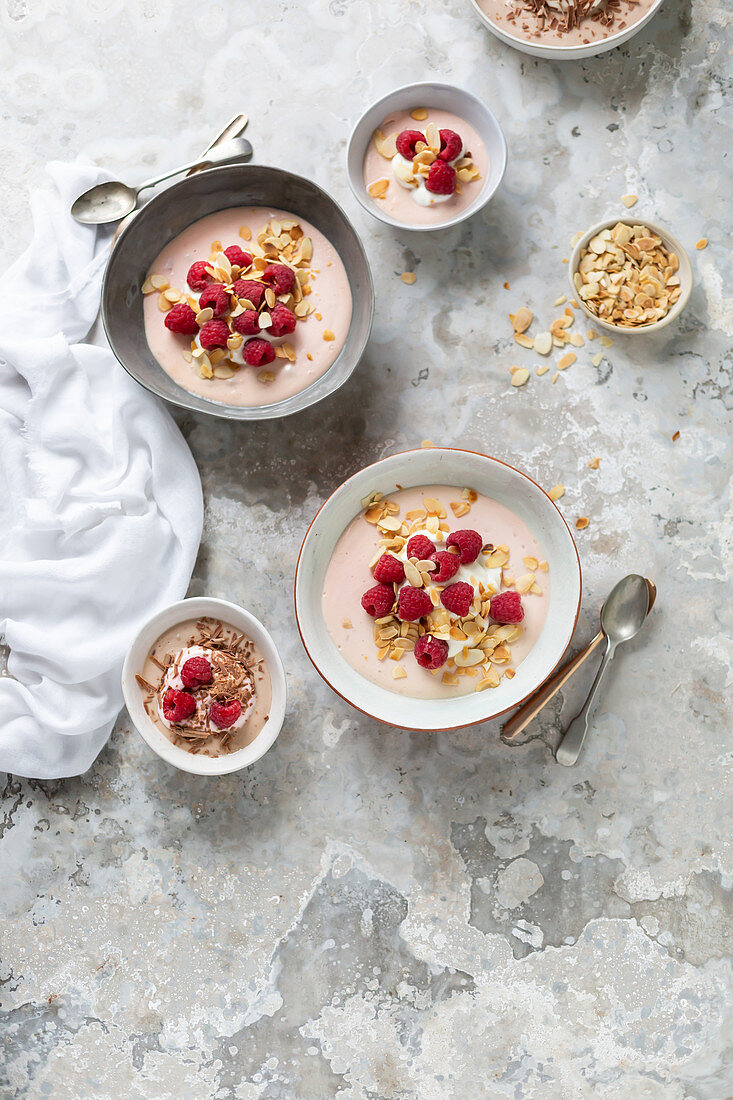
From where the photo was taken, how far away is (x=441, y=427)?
1742 millimetres

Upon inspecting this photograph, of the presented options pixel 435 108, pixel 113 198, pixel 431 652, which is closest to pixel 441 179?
pixel 435 108

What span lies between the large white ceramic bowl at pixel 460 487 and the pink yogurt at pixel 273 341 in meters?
0.27

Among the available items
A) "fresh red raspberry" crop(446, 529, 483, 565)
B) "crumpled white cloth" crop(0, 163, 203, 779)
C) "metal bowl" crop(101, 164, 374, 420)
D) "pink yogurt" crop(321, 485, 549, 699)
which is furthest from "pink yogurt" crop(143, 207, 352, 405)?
→ "fresh red raspberry" crop(446, 529, 483, 565)

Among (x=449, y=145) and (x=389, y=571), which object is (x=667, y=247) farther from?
(x=389, y=571)

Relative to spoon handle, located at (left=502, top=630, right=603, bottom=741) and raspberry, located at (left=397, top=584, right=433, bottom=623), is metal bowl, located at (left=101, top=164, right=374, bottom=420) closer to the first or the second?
raspberry, located at (left=397, top=584, right=433, bottom=623)

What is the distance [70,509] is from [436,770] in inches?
37.3

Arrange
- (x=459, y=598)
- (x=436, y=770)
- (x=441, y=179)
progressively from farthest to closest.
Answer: (x=436, y=770) < (x=441, y=179) < (x=459, y=598)

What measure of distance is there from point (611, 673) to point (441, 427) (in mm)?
651

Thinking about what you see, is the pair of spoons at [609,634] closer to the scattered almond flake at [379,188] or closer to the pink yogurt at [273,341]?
the pink yogurt at [273,341]

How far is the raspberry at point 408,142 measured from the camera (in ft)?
5.36

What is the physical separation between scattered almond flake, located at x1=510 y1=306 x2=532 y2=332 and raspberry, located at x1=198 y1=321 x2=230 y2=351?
24.7 inches

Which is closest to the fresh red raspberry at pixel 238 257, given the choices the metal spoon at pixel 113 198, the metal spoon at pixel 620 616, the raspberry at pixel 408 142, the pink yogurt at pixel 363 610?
the metal spoon at pixel 113 198

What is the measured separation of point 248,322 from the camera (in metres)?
1.54

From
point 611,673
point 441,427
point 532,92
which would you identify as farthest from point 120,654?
point 532,92
